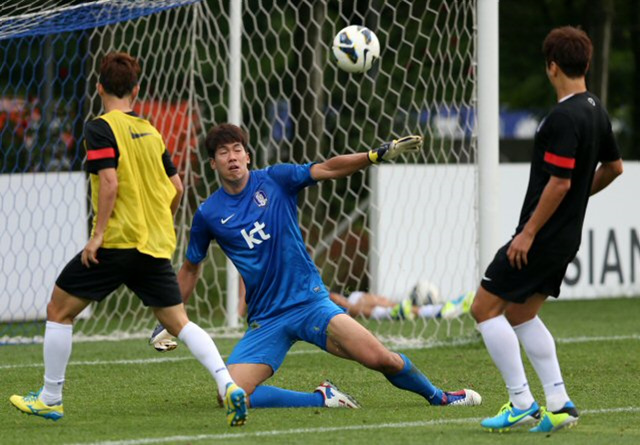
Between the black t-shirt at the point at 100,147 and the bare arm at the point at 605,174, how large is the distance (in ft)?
7.57

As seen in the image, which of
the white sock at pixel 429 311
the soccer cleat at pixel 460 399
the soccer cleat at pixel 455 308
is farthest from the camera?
the white sock at pixel 429 311

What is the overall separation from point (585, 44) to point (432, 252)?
710cm

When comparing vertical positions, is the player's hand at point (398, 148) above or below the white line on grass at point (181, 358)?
above

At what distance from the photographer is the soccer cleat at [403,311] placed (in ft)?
40.1

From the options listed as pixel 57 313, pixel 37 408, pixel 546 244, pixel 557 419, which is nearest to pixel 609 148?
pixel 546 244

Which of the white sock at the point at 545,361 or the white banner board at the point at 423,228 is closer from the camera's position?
the white sock at the point at 545,361

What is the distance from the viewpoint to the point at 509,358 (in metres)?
6.01

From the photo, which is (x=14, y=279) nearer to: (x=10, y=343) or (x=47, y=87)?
(x=10, y=343)

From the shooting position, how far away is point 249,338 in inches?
285

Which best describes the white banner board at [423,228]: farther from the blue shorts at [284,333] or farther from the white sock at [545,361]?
the white sock at [545,361]

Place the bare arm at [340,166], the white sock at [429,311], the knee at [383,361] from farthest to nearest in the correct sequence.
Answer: the white sock at [429,311] < the knee at [383,361] < the bare arm at [340,166]

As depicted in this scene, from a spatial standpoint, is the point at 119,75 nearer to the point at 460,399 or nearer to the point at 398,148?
the point at 398,148

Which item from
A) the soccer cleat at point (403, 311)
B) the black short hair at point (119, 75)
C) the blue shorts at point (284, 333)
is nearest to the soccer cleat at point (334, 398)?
the blue shorts at point (284, 333)

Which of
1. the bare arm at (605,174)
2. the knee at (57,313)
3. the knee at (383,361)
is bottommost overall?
the knee at (383,361)
